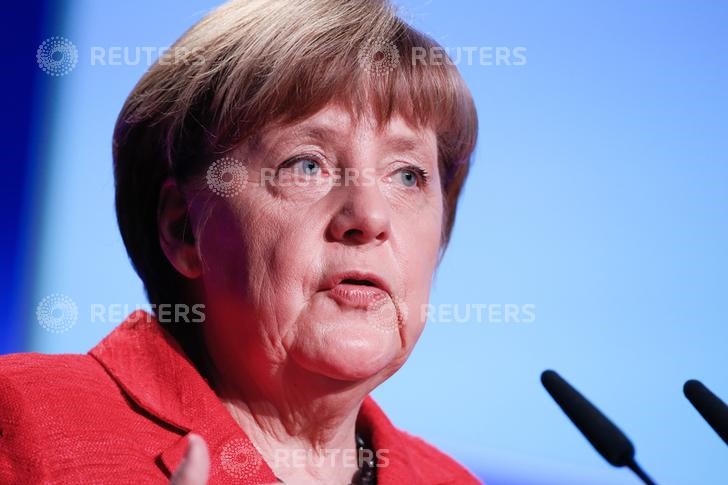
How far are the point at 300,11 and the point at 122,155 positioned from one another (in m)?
0.33

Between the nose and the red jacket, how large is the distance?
25 cm

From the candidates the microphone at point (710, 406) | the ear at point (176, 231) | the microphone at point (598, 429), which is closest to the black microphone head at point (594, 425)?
the microphone at point (598, 429)

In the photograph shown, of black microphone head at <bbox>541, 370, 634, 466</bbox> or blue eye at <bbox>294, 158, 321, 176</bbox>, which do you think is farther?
blue eye at <bbox>294, 158, 321, 176</bbox>

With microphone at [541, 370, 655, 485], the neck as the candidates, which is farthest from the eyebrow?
microphone at [541, 370, 655, 485]

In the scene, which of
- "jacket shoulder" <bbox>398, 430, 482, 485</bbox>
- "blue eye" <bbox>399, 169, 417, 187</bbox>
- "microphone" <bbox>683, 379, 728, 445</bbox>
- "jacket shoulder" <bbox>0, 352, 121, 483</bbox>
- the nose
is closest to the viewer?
"microphone" <bbox>683, 379, 728, 445</bbox>

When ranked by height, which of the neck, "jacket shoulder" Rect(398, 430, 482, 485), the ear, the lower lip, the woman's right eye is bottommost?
"jacket shoulder" Rect(398, 430, 482, 485)

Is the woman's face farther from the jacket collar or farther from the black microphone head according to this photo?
the black microphone head

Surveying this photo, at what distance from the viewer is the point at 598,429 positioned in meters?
0.73

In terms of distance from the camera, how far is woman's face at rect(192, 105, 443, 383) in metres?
0.98

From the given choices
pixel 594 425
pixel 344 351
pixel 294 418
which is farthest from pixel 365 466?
pixel 594 425

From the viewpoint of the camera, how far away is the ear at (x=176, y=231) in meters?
1.10

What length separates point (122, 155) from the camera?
1188mm

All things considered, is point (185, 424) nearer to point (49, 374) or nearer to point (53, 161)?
point (49, 374)

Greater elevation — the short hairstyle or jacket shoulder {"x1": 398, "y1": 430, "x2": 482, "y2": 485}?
the short hairstyle
